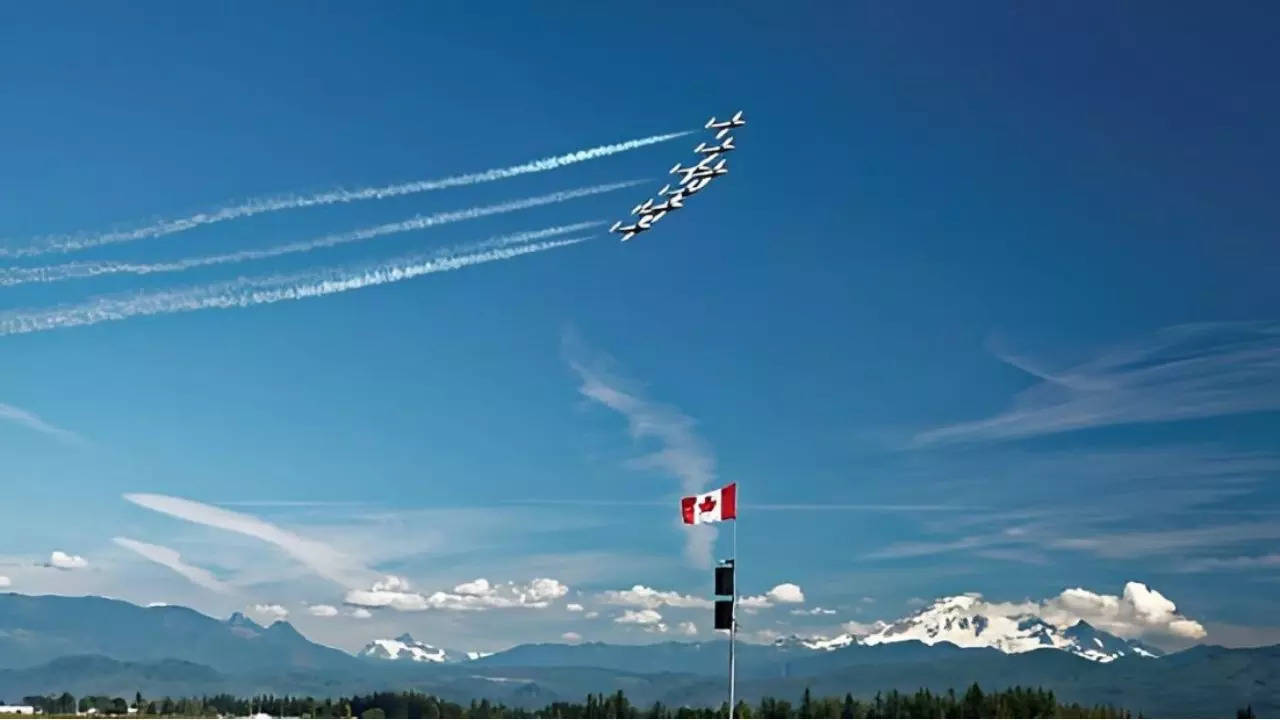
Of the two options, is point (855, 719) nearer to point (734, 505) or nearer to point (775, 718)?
point (775, 718)

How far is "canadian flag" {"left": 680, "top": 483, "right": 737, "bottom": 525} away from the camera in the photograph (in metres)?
84.2

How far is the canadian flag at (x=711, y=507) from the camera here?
84.2 meters

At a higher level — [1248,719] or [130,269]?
[130,269]

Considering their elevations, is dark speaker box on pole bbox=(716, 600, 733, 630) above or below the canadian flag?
below

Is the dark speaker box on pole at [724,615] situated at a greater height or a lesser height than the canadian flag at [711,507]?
lesser

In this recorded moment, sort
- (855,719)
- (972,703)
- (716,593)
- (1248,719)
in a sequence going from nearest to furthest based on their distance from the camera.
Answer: (716,593) < (1248,719) < (855,719) < (972,703)

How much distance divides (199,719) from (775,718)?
7953cm

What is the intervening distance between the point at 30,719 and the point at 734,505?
8892cm

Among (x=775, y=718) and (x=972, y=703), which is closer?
(x=775, y=718)

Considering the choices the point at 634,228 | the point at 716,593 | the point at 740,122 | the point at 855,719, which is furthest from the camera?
the point at 855,719

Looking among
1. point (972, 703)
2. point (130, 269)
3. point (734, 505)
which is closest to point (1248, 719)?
point (972, 703)

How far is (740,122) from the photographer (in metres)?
135

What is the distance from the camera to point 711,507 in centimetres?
8531

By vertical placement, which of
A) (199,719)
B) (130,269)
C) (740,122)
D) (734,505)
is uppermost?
(740,122)
